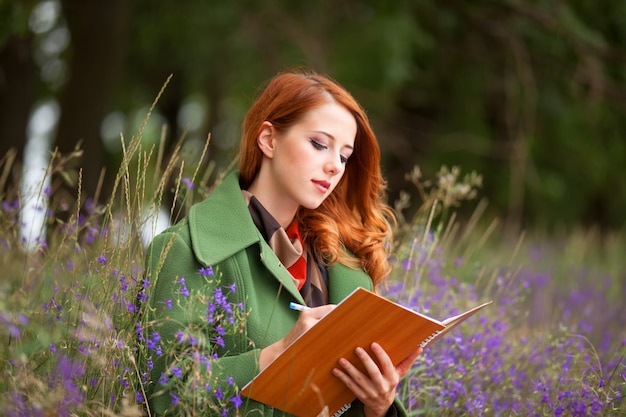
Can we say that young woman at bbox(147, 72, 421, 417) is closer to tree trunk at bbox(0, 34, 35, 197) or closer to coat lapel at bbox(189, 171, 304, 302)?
coat lapel at bbox(189, 171, 304, 302)

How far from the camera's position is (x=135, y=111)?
14.3m

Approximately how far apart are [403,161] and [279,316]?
9.91 metres

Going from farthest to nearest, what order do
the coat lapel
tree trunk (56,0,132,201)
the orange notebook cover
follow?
tree trunk (56,0,132,201) → the coat lapel → the orange notebook cover

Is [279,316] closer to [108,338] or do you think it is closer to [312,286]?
[312,286]

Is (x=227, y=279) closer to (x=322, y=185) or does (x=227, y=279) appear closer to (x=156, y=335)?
(x=156, y=335)

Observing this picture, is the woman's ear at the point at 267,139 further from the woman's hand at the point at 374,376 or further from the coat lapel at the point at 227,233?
the woman's hand at the point at 374,376

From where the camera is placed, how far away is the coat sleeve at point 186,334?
8.31 feet

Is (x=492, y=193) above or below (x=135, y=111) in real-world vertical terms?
above

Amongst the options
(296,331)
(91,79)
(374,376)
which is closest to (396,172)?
(91,79)

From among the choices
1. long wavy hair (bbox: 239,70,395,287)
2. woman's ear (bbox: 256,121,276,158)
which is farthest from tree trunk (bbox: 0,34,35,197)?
woman's ear (bbox: 256,121,276,158)

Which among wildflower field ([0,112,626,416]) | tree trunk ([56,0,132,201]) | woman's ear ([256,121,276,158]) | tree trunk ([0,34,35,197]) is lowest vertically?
tree trunk ([0,34,35,197])

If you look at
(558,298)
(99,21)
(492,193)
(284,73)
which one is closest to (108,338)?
(284,73)

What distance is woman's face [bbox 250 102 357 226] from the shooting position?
293 cm

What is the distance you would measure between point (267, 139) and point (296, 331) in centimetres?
79
